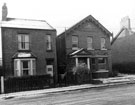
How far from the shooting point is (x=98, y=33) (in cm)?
2872

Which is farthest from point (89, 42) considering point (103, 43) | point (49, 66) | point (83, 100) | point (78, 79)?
point (83, 100)

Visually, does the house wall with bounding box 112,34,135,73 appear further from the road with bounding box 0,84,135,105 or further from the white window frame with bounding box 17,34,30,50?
the road with bounding box 0,84,135,105

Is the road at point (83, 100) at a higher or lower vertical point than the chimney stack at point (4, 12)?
lower

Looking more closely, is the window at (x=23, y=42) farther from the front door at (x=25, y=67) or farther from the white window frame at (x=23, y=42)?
the front door at (x=25, y=67)

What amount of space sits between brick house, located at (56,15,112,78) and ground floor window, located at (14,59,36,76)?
545cm

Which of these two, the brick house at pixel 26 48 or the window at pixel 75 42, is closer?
the brick house at pixel 26 48

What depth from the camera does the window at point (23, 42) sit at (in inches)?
900

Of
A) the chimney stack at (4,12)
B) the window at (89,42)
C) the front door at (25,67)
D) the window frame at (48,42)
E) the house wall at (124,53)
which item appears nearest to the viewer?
the front door at (25,67)

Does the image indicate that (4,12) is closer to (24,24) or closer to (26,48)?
(24,24)

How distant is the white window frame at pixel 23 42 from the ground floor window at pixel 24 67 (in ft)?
5.73

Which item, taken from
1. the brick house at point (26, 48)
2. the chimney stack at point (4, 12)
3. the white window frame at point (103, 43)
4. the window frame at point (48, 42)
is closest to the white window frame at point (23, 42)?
the brick house at point (26, 48)

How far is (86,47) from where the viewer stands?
89.9 ft

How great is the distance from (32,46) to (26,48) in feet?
2.56

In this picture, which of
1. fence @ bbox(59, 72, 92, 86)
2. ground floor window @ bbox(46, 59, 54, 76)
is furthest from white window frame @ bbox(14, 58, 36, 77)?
fence @ bbox(59, 72, 92, 86)
